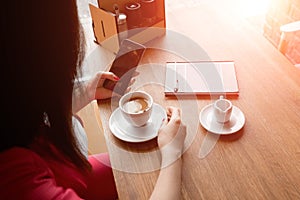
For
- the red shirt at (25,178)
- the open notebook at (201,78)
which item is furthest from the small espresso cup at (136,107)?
the red shirt at (25,178)

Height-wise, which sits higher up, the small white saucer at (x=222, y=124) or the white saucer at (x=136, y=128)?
the small white saucer at (x=222, y=124)

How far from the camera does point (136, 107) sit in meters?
0.88

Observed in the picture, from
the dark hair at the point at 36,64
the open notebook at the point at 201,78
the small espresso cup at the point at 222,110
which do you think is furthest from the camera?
the open notebook at the point at 201,78

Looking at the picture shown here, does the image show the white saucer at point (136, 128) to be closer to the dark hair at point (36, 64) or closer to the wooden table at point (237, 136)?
the wooden table at point (237, 136)

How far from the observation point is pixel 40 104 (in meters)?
0.62

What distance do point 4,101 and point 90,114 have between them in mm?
565

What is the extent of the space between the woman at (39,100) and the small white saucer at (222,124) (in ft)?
0.44

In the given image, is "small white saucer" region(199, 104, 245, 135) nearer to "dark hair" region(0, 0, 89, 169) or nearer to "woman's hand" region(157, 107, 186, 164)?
"woman's hand" region(157, 107, 186, 164)

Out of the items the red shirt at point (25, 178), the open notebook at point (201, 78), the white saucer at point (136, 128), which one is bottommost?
the white saucer at point (136, 128)

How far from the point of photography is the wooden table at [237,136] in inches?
28.2

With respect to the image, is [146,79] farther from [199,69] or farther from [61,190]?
[61,190]

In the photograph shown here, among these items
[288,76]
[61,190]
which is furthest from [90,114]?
[288,76]

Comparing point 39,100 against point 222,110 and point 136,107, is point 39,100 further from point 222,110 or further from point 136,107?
point 222,110

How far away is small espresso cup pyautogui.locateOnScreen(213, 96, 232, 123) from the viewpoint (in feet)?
2.72
